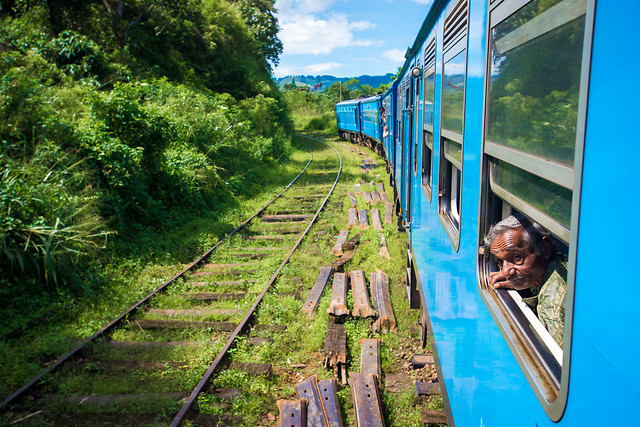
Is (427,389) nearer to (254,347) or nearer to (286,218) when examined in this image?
(254,347)

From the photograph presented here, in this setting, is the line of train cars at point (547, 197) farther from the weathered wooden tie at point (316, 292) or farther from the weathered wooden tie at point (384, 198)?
the weathered wooden tie at point (384, 198)

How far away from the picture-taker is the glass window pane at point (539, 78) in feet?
3.68

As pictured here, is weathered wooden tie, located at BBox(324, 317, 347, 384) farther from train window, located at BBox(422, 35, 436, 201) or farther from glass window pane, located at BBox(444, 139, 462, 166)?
glass window pane, located at BBox(444, 139, 462, 166)

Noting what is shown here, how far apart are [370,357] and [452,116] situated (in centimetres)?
279

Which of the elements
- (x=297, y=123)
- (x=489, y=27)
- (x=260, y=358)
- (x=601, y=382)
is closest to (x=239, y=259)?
(x=260, y=358)

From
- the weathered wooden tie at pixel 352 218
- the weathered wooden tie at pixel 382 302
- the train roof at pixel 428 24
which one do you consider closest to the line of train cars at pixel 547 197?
the train roof at pixel 428 24

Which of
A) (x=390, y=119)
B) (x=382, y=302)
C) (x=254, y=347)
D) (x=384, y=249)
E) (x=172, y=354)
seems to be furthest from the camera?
(x=390, y=119)

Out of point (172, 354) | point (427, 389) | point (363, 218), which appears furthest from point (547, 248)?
point (363, 218)

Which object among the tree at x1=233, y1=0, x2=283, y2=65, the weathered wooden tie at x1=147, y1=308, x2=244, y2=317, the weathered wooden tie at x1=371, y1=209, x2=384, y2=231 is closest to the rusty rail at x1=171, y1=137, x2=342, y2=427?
the weathered wooden tie at x1=147, y1=308, x2=244, y2=317

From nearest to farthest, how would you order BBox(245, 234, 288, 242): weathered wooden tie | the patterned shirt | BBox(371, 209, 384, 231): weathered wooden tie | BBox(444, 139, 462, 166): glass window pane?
the patterned shirt
BBox(444, 139, 462, 166): glass window pane
BBox(245, 234, 288, 242): weathered wooden tie
BBox(371, 209, 384, 231): weathered wooden tie

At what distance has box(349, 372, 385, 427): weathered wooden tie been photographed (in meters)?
3.72

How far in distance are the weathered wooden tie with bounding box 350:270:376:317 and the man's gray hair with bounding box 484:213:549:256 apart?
3.89 m

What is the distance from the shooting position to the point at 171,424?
147 inches

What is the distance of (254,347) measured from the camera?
5.07 meters
